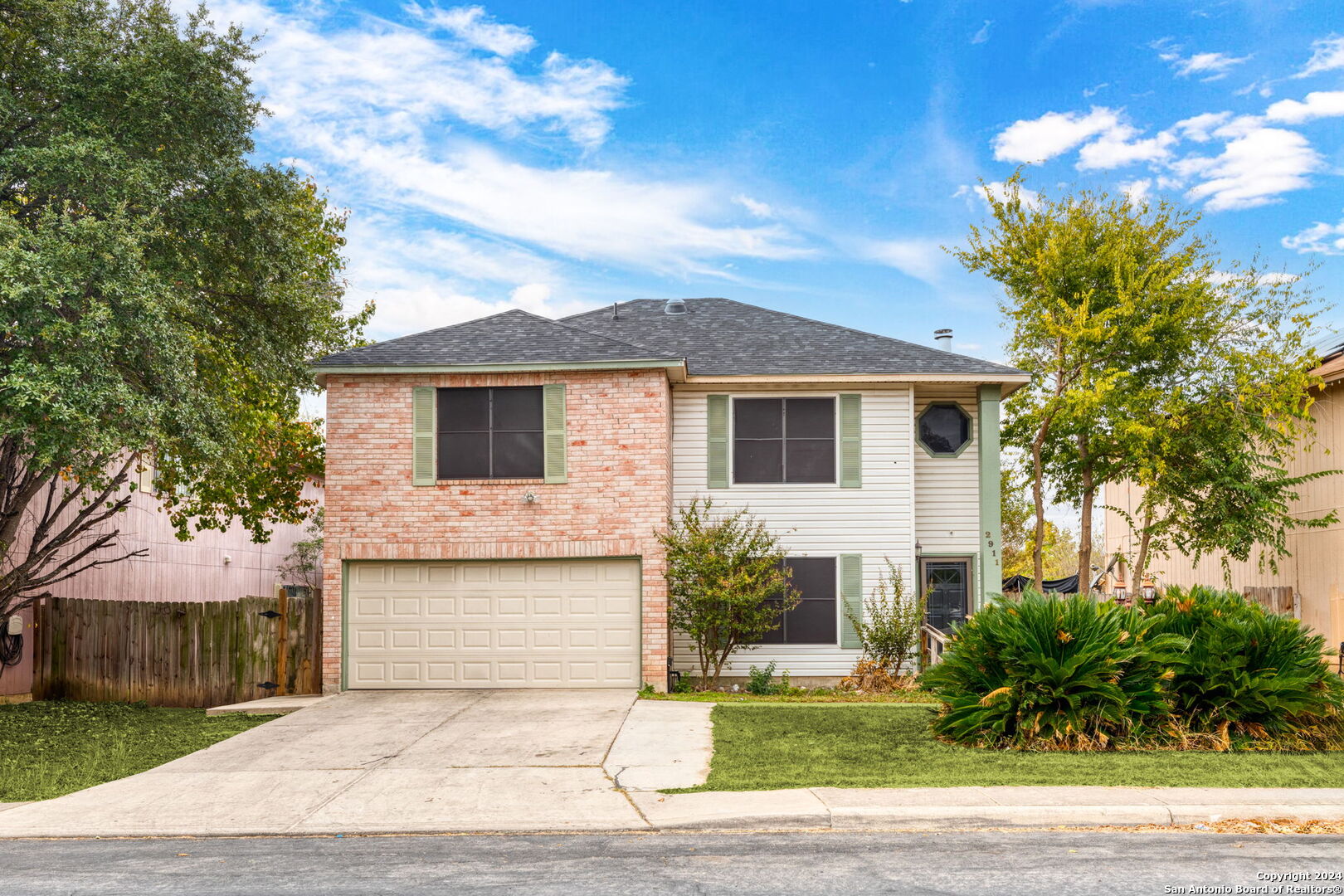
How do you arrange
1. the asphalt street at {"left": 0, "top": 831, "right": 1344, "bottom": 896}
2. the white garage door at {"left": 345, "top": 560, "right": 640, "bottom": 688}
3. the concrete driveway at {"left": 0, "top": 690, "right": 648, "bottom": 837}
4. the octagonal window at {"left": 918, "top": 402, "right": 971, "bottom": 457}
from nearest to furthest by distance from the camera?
the asphalt street at {"left": 0, "top": 831, "right": 1344, "bottom": 896} < the concrete driveway at {"left": 0, "top": 690, "right": 648, "bottom": 837} < the white garage door at {"left": 345, "top": 560, "right": 640, "bottom": 688} < the octagonal window at {"left": 918, "top": 402, "right": 971, "bottom": 457}

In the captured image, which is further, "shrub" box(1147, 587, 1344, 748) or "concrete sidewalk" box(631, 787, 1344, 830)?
"shrub" box(1147, 587, 1344, 748)

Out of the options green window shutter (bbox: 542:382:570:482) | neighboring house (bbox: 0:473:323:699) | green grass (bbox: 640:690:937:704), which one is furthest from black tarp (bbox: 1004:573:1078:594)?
neighboring house (bbox: 0:473:323:699)

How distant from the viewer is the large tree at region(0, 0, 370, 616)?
442 inches

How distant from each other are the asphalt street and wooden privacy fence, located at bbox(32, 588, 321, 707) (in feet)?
27.3

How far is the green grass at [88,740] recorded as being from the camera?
10.5 meters

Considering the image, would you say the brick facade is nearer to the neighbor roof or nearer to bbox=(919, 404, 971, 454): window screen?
the neighbor roof

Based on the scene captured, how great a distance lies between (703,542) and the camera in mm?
16438

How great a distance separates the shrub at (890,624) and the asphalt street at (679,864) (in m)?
9.21

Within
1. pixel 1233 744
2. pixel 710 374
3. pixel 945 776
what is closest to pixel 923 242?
pixel 710 374

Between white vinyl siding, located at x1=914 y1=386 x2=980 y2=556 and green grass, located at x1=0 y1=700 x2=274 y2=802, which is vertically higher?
white vinyl siding, located at x1=914 y1=386 x2=980 y2=556

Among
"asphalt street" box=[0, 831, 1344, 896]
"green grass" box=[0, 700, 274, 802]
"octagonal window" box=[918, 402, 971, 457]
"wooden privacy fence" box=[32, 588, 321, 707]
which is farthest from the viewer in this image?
"octagonal window" box=[918, 402, 971, 457]

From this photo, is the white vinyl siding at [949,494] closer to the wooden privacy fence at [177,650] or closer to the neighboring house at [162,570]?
the wooden privacy fence at [177,650]

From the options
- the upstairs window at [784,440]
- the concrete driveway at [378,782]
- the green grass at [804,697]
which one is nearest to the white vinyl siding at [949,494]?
the upstairs window at [784,440]

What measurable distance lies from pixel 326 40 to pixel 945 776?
14625 millimetres
